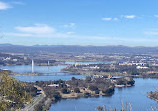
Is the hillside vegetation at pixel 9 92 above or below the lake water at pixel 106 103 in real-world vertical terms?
above

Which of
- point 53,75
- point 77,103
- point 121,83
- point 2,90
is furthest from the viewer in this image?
point 53,75

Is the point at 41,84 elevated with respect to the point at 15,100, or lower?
lower

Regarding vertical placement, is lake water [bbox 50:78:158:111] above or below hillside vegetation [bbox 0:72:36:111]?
below

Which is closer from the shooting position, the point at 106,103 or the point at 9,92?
the point at 9,92

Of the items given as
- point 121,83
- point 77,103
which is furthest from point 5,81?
point 121,83

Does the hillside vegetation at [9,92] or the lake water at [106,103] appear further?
the lake water at [106,103]

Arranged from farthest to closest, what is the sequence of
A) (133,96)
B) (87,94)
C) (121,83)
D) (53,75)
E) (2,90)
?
(53,75) → (121,83) → (87,94) → (133,96) → (2,90)

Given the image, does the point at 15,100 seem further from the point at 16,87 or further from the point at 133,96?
the point at 133,96

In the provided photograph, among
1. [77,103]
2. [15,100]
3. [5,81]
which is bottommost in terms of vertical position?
[77,103]

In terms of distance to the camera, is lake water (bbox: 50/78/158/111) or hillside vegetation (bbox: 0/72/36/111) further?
lake water (bbox: 50/78/158/111)

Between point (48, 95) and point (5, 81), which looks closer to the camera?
point (5, 81)

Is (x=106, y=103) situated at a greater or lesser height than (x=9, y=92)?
lesser
